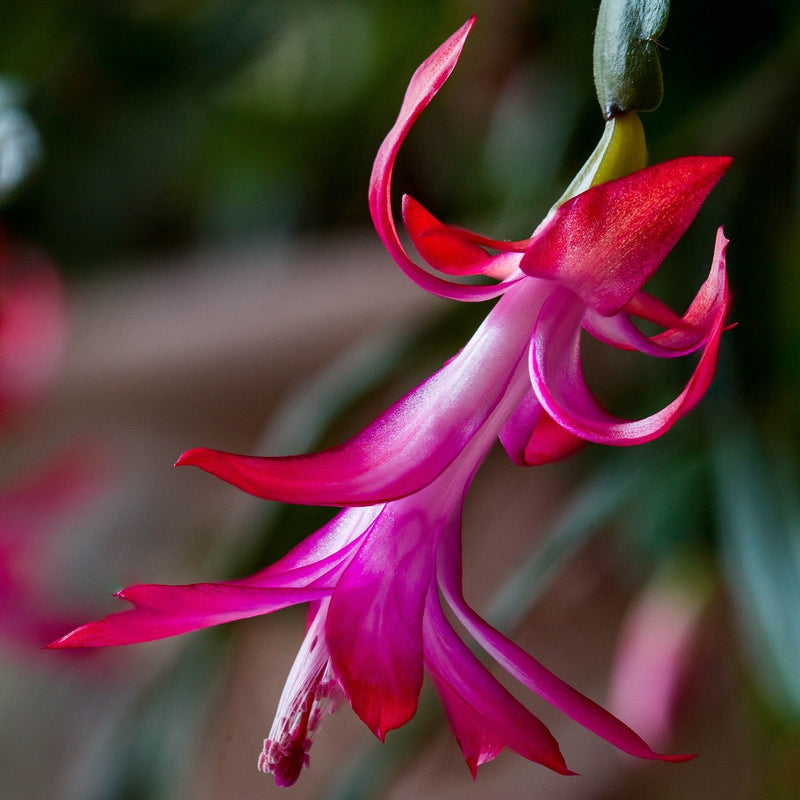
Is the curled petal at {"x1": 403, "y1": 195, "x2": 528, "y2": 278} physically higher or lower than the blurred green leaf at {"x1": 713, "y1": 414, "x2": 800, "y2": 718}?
higher

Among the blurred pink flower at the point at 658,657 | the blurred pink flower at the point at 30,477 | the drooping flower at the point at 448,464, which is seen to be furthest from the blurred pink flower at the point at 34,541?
the drooping flower at the point at 448,464

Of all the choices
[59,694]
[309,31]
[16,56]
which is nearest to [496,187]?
[309,31]

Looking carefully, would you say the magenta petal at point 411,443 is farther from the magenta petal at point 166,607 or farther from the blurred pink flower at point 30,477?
the blurred pink flower at point 30,477

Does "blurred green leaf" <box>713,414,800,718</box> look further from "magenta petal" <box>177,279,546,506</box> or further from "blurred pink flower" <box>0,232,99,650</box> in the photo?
"blurred pink flower" <box>0,232,99,650</box>

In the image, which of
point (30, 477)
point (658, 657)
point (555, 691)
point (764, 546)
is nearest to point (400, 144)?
point (555, 691)

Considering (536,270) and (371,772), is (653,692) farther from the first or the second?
(536,270)

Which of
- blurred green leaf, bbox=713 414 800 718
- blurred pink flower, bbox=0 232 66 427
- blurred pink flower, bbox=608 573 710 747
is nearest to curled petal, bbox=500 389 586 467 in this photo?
blurred green leaf, bbox=713 414 800 718
